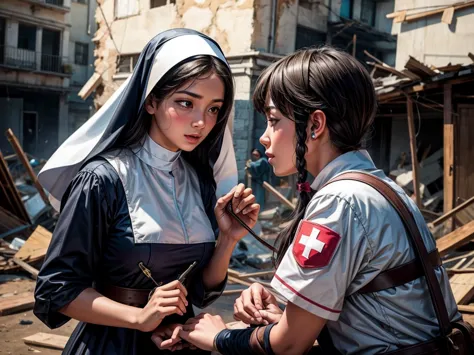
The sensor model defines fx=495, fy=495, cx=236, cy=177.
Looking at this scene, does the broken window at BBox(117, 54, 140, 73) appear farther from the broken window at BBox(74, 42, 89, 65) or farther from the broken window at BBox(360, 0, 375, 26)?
the broken window at BBox(74, 42, 89, 65)

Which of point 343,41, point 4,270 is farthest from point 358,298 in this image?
point 343,41

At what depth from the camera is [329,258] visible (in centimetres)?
138

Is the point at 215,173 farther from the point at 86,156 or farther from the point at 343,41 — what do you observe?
the point at 343,41

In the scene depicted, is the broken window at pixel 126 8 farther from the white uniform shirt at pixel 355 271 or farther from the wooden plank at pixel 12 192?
the white uniform shirt at pixel 355 271

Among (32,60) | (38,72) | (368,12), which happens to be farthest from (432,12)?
(32,60)

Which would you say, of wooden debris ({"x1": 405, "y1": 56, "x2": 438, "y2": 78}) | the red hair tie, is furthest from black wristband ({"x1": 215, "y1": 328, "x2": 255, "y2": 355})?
wooden debris ({"x1": 405, "y1": 56, "x2": 438, "y2": 78})

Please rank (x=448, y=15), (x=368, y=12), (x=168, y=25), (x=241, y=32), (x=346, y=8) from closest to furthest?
(x=448, y=15) < (x=241, y=32) < (x=168, y=25) < (x=346, y=8) < (x=368, y=12)

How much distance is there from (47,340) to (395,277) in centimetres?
416

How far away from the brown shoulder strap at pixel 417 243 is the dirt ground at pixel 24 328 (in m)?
3.92

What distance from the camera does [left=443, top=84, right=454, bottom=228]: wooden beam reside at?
8.41 m

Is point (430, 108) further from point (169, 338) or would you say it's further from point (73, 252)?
point (73, 252)

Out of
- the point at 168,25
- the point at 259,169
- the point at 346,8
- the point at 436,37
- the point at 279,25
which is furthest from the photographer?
the point at 346,8

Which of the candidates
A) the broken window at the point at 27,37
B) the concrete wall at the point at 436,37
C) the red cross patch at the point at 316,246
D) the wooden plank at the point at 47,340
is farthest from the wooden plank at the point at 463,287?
the broken window at the point at 27,37

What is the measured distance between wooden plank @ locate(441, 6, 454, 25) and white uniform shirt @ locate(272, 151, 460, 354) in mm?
11929
